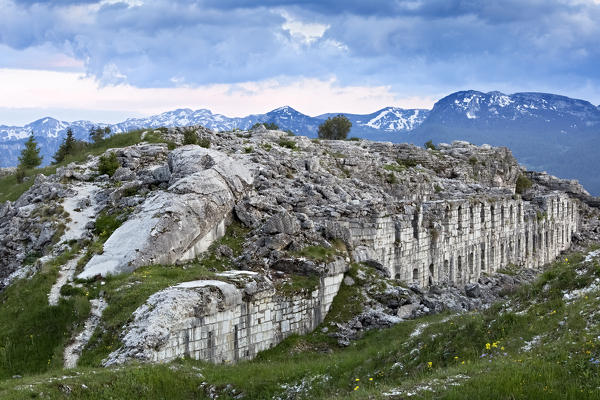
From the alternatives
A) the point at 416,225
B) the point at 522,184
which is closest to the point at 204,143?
the point at 416,225

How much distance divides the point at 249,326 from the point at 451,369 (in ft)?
35.8

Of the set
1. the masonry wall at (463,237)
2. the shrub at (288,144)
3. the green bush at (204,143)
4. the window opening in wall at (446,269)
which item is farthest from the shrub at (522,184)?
the green bush at (204,143)

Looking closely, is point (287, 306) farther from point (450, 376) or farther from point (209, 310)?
point (450, 376)

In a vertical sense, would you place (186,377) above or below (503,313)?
below

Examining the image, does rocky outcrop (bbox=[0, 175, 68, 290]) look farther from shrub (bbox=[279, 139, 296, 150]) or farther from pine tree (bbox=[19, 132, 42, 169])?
pine tree (bbox=[19, 132, 42, 169])

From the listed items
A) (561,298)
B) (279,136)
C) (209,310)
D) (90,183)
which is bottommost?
(209,310)

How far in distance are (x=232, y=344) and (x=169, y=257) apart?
19.1ft

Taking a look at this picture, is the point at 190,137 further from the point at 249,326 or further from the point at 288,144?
the point at 249,326

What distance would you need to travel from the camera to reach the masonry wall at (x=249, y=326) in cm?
2119

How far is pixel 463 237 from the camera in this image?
155ft

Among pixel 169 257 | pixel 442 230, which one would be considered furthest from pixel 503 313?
pixel 442 230

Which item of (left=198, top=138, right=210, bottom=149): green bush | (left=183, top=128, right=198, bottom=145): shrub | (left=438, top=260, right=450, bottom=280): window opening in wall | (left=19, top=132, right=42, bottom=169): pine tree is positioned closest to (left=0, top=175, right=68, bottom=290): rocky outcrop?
(left=198, top=138, right=210, bottom=149): green bush

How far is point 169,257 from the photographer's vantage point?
26.8 meters

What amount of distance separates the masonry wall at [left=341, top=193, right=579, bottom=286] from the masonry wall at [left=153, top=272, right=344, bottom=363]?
19.5 feet
